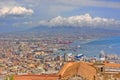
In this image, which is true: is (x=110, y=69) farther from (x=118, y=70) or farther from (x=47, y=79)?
(x=47, y=79)

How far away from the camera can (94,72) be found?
3662cm

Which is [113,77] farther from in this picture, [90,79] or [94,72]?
[90,79]

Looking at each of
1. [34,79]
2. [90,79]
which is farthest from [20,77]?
[90,79]

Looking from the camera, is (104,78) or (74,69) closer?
(74,69)

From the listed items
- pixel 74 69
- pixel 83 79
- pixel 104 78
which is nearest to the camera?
pixel 83 79

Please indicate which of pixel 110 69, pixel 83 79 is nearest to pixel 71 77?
pixel 83 79

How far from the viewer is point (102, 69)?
126 feet

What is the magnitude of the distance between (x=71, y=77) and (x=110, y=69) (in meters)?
7.21

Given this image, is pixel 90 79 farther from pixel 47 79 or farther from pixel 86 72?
pixel 47 79

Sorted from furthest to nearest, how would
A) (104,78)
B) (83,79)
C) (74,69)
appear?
(104,78), (74,69), (83,79)

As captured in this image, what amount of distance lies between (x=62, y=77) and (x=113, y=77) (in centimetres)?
576

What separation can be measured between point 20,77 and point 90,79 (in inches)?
332

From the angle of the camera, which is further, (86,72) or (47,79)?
(47,79)

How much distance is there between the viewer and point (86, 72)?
1372 inches
